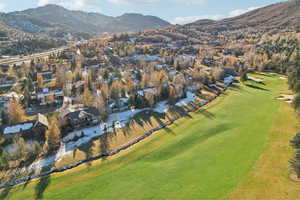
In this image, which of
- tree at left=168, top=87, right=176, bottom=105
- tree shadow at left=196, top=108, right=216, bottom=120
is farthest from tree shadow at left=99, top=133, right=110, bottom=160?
tree shadow at left=196, top=108, right=216, bottom=120

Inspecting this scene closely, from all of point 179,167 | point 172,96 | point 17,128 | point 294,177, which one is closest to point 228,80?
point 172,96

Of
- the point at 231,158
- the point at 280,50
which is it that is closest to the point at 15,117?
the point at 231,158

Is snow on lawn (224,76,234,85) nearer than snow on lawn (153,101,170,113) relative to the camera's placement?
No

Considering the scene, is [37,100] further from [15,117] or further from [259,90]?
[259,90]

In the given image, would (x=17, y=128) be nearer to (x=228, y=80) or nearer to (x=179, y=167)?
(x=179, y=167)

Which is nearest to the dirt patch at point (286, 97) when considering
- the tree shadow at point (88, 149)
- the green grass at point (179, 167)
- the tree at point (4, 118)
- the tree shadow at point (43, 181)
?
the green grass at point (179, 167)

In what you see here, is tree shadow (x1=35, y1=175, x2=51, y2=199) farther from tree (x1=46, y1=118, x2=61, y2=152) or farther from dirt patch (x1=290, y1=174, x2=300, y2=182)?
dirt patch (x1=290, y1=174, x2=300, y2=182)

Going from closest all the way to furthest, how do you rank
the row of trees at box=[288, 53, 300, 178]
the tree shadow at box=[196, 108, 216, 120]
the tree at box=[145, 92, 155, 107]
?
1. the row of trees at box=[288, 53, 300, 178]
2. the tree shadow at box=[196, 108, 216, 120]
3. the tree at box=[145, 92, 155, 107]
